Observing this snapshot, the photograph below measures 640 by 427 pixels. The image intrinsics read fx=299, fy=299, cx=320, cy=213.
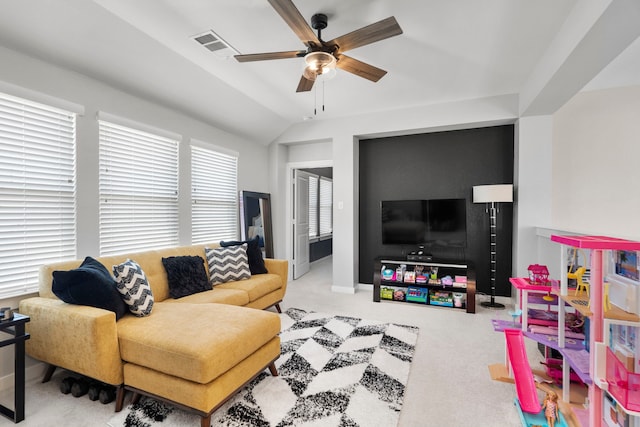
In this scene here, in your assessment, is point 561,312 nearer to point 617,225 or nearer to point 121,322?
point 617,225

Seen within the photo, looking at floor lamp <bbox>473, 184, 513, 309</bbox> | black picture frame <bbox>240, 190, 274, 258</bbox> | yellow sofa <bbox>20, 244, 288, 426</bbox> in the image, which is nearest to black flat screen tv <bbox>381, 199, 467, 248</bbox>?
floor lamp <bbox>473, 184, 513, 309</bbox>

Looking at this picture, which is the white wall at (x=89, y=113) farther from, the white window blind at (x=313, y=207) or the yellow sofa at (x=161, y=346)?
the white window blind at (x=313, y=207)

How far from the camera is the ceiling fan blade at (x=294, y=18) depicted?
163 centimetres

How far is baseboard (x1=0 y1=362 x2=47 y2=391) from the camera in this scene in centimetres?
210

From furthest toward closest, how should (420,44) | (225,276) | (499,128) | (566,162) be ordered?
1. (499,128)
2. (566,162)
3. (225,276)
4. (420,44)

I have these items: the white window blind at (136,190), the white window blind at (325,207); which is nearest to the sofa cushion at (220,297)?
the white window blind at (136,190)

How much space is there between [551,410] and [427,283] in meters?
2.38

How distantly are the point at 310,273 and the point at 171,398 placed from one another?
14.2ft

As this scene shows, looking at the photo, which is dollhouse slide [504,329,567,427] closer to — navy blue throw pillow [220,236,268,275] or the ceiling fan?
the ceiling fan

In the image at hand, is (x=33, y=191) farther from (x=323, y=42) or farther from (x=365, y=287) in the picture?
(x=365, y=287)

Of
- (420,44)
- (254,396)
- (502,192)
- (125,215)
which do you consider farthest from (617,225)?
(125,215)

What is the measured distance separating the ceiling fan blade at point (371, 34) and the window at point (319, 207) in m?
4.71

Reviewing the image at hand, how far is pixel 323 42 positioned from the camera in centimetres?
209

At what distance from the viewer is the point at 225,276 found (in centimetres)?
336
